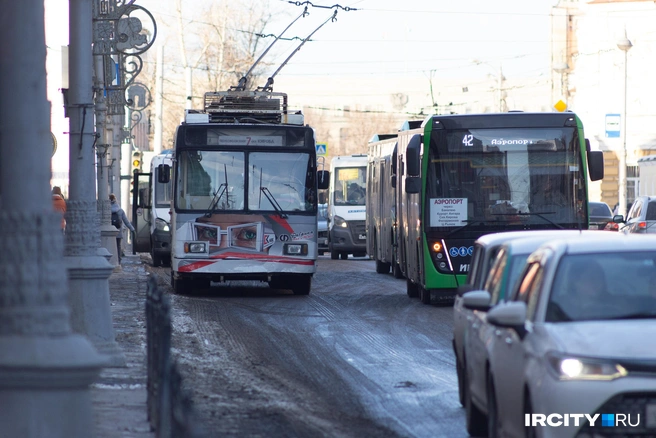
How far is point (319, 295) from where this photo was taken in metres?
22.4

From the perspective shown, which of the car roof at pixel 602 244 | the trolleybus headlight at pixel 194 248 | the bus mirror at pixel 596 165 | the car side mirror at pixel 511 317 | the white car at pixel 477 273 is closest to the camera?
the car side mirror at pixel 511 317

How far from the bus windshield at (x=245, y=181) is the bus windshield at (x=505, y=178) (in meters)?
2.87

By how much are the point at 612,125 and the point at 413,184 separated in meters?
28.7

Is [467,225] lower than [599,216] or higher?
higher

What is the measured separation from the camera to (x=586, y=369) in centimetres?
624

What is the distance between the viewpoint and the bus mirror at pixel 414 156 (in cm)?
1895

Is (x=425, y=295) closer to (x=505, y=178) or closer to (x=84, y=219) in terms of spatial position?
(x=505, y=178)

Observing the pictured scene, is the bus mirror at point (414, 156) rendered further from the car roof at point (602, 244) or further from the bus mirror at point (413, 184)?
the car roof at point (602, 244)

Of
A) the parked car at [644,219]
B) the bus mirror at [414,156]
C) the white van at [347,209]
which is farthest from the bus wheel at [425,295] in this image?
the white van at [347,209]

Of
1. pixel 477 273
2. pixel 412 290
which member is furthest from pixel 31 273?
pixel 412 290

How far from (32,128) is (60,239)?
487mm

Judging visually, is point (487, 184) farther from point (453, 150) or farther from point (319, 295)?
point (319, 295)

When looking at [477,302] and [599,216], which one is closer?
→ [477,302]

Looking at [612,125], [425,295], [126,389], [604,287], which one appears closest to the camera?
[604,287]
